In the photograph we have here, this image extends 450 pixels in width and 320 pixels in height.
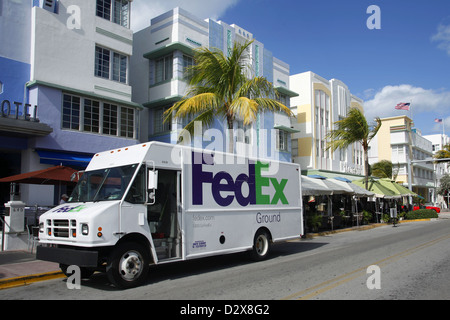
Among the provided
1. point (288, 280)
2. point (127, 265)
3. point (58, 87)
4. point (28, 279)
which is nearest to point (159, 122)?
point (58, 87)

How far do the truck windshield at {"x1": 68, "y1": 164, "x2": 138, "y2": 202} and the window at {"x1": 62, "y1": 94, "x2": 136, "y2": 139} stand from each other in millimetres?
9598

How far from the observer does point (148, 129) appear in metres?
23.8

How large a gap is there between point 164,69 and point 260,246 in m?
14.9

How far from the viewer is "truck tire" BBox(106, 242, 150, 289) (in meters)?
7.47

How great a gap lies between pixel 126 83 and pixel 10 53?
5.68 meters

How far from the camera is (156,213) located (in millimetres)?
8781

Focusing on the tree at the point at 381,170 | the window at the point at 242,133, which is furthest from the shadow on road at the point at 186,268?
the tree at the point at 381,170

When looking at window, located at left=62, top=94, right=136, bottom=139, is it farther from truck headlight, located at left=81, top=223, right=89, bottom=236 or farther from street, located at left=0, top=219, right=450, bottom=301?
truck headlight, located at left=81, top=223, right=89, bottom=236

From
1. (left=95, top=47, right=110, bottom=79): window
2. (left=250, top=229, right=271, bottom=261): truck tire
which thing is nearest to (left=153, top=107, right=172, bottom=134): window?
(left=95, top=47, right=110, bottom=79): window

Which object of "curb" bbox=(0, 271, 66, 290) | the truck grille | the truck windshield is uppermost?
the truck windshield

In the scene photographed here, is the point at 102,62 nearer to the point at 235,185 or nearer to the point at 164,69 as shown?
the point at 164,69

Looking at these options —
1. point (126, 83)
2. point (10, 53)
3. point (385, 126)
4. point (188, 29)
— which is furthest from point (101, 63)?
point (385, 126)

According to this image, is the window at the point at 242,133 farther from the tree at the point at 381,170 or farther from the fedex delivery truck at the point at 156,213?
the tree at the point at 381,170
